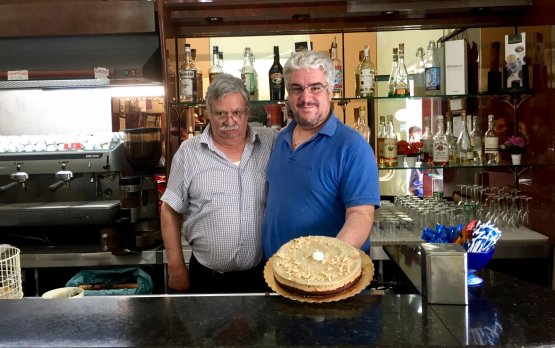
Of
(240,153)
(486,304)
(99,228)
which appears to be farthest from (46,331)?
(99,228)

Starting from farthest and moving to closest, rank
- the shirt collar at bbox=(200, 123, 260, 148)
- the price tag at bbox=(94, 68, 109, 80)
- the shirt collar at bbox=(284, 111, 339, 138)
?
the price tag at bbox=(94, 68, 109, 80) < the shirt collar at bbox=(200, 123, 260, 148) < the shirt collar at bbox=(284, 111, 339, 138)

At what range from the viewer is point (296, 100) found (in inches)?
84.5

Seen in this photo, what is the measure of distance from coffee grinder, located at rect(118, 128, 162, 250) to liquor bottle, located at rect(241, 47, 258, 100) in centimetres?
61

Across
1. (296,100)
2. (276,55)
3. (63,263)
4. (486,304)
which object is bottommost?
(63,263)

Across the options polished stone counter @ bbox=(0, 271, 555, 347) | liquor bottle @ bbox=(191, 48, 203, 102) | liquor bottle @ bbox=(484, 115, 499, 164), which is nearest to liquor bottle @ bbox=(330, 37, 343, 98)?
liquor bottle @ bbox=(191, 48, 203, 102)

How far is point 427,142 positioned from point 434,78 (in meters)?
0.41

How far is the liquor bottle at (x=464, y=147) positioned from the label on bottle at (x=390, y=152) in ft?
1.28

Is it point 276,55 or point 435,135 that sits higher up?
point 276,55

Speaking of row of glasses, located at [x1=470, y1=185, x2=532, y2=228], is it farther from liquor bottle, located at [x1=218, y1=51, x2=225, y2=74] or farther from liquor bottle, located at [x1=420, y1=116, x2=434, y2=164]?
liquor bottle, located at [x1=218, y1=51, x2=225, y2=74]

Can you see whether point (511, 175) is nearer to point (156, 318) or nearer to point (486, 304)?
point (486, 304)

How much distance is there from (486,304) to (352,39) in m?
2.35

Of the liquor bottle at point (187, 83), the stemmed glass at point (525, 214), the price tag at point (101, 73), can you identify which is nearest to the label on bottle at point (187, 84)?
the liquor bottle at point (187, 83)

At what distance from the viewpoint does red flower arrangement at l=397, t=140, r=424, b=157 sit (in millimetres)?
3387

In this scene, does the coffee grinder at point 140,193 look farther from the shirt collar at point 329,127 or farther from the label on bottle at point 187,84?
the shirt collar at point 329,127
